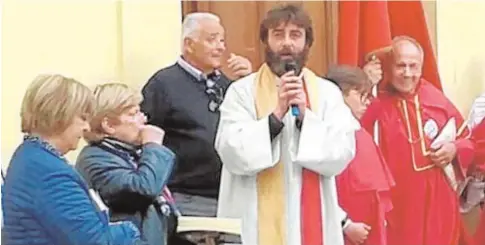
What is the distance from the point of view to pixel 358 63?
4.23 metres

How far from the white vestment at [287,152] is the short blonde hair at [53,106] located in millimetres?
696

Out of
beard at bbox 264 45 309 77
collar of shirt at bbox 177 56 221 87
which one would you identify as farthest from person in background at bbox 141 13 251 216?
beard at bbox 264 45 309 77

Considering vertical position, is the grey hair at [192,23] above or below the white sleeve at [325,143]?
above

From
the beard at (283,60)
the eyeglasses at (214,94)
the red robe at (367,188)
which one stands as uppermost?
the beard at (283,60)

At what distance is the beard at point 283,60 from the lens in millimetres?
3424

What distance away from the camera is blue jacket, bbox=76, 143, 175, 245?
119 inches

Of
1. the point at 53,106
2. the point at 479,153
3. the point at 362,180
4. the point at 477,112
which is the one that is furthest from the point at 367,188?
the point at 53,106

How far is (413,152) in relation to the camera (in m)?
4.02

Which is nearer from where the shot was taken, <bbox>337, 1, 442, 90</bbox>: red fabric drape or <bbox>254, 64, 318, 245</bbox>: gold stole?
<bbox>254, 64, 318, 245</bbox>: gold stole

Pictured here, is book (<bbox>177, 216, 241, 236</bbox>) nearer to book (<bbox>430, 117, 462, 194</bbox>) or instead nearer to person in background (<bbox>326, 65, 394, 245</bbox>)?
person in background (<bbox>326, 65, 394, 245</bbox>)

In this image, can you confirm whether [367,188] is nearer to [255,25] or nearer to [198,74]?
[198,74]

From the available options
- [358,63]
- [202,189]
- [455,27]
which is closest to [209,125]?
[202,189]

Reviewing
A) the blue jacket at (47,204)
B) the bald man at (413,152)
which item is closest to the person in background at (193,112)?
the bald man at (413,152)

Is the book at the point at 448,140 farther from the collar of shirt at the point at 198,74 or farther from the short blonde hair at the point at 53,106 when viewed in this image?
the short blonde hair at the point at 53,106
